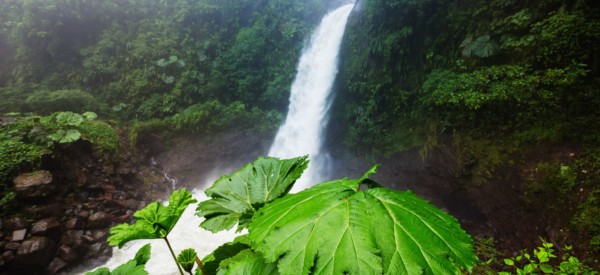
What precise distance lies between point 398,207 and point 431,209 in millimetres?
124

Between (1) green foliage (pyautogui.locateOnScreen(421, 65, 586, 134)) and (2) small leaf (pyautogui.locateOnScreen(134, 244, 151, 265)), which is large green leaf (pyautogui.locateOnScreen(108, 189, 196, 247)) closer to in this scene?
(2) small leaf (pyautogui.locateOnScreen(134, 244, 151, 265))

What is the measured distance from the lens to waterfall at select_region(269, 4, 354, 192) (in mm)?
11008

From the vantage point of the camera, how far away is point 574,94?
5.14 meters

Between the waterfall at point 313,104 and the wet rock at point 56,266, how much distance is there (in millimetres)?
6446

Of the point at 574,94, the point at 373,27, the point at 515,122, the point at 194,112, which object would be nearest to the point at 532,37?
the point at 574,94

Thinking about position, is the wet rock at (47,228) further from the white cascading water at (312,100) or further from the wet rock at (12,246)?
the white cascading water at (312,100)

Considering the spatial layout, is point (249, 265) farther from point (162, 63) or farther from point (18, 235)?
point (162, 63)

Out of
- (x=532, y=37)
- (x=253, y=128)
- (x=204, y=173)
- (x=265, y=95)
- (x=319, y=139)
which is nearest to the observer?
(x=532, y=37)

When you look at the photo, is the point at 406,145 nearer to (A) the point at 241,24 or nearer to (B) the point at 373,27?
(B) the point at 373,27

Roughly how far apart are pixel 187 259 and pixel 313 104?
11.2m

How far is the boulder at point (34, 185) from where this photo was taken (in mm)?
6188

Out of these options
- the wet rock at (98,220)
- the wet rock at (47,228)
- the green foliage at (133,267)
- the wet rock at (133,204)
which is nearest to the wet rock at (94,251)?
the wet rock at (98,220)

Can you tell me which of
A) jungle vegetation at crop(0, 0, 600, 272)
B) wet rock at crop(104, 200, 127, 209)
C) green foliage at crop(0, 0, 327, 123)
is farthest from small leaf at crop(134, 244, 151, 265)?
green foliage at crop(0, 0, 327, 123)

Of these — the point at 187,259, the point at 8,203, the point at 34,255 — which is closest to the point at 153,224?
the point at 187,259
